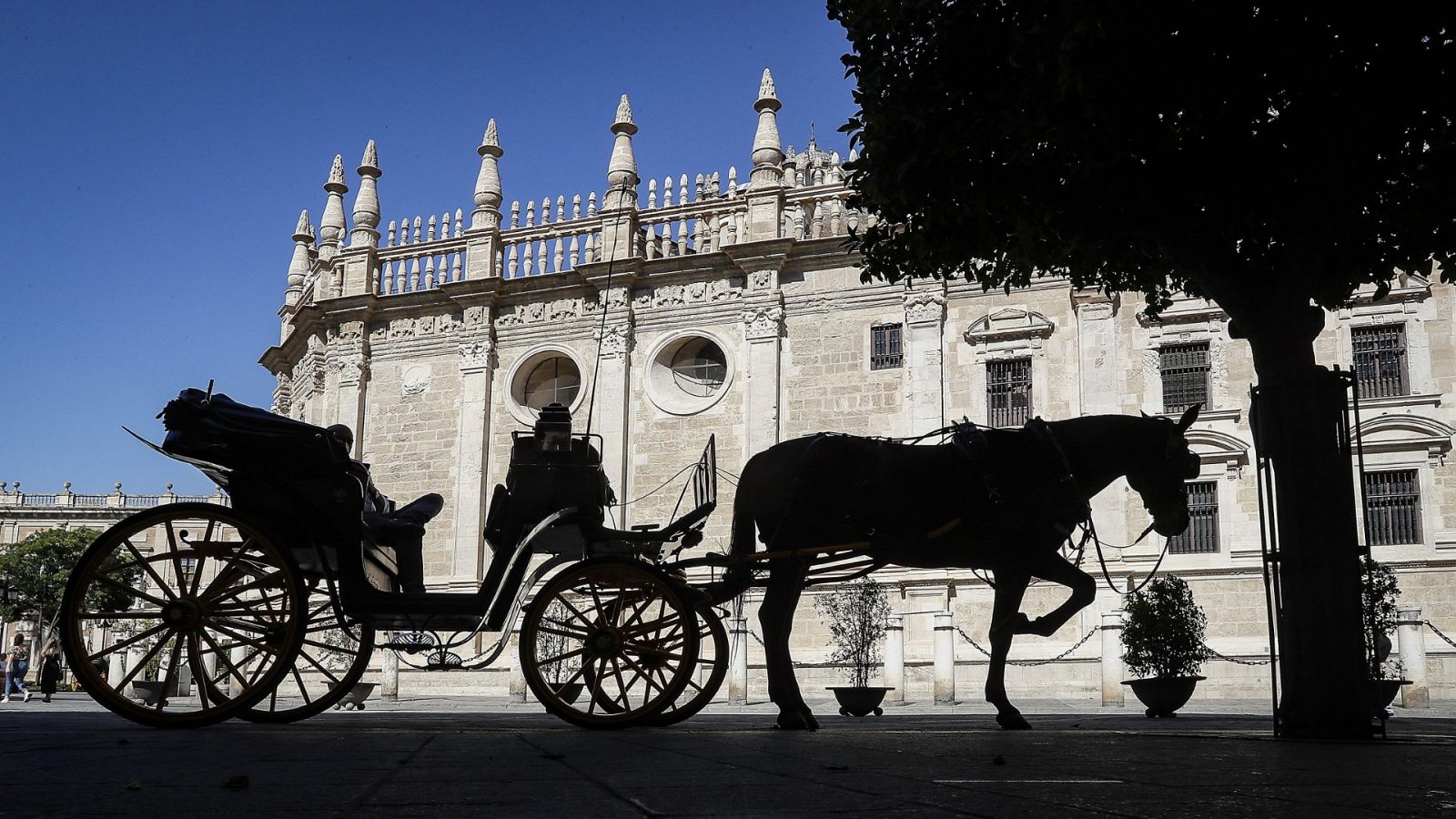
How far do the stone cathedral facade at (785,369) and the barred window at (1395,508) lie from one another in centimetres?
3

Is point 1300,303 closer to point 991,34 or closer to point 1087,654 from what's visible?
point 991,34

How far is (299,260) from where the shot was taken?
102 ft

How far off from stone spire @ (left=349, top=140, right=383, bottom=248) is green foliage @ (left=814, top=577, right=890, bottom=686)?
12.9 m

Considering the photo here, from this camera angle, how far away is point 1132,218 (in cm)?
674

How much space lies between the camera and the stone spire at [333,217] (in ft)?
91.3

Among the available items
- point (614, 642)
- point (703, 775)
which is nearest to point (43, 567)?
point (614, 642)

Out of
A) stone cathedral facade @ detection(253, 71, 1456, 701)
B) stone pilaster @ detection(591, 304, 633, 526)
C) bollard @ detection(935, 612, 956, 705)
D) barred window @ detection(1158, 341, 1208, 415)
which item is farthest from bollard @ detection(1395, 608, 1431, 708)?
stone pilaster @ detection(591, 304, 633, 526)

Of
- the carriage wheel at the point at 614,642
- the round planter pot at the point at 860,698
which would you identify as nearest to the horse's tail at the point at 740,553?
the carriage wheel at the point at 614,642

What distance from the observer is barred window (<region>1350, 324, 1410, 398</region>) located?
19.8 meters

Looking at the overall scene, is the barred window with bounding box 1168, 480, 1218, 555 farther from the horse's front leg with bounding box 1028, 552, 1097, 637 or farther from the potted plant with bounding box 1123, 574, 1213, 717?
the horse's front leg with bounding box 1028, 552, 1097, 637

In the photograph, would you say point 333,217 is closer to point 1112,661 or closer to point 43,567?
point 1112,661

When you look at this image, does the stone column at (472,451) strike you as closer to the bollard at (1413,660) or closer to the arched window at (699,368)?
the arched window at (699,368)

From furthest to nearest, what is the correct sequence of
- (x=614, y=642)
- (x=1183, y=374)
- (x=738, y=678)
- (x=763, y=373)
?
(x=763, y=373)
(x=1183, y=374)
(x=738, y=678)
(x=614, y=642)

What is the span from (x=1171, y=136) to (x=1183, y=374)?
1526 centimetres
